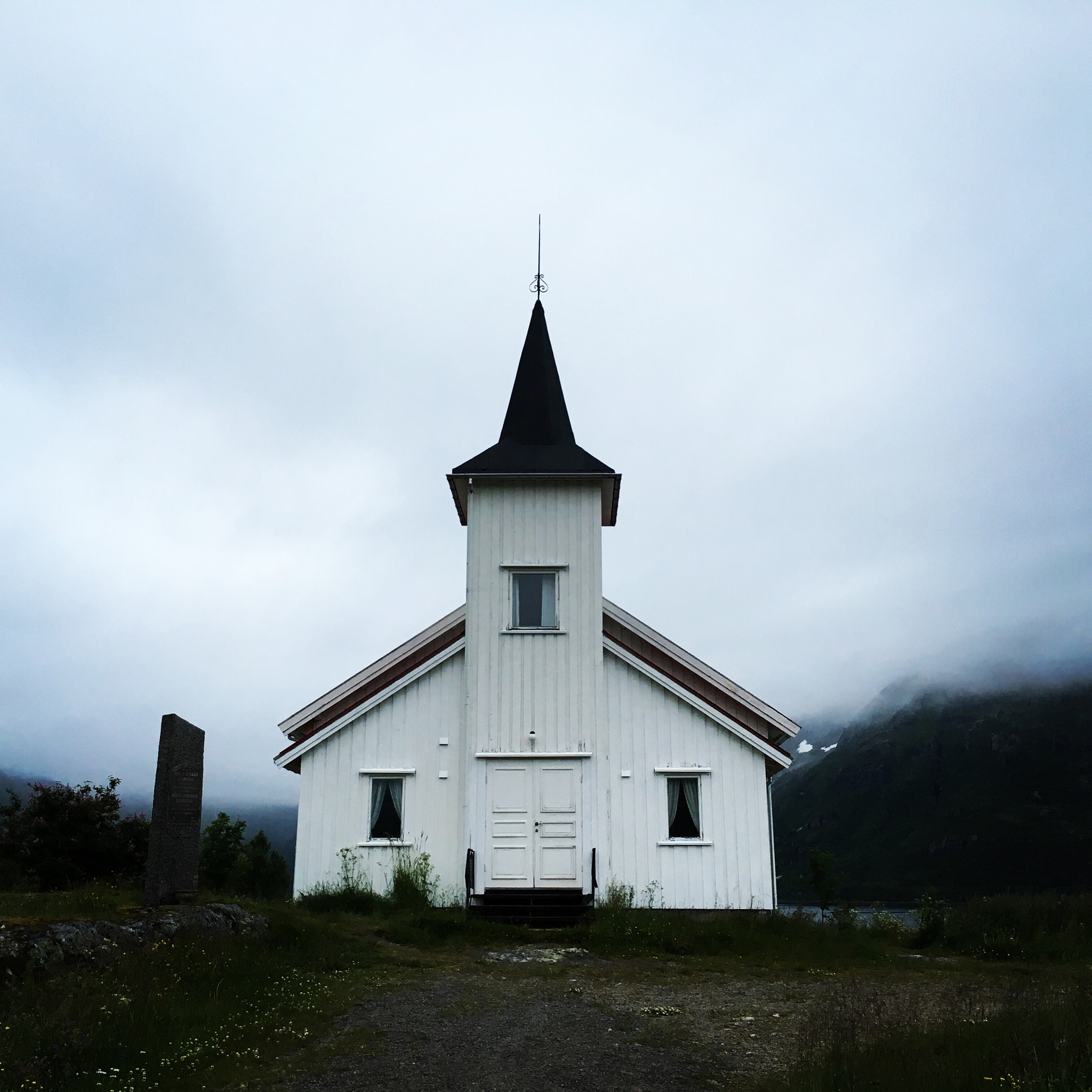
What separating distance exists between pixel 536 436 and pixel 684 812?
8.03 m

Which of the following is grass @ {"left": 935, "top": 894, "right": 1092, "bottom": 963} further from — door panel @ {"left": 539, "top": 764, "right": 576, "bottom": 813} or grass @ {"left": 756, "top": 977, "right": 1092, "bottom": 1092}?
grass @ {"left": 756, "top": 977, "right": 1092, "bottom": 1092}

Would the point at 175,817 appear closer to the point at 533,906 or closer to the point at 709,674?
the point at 533,906

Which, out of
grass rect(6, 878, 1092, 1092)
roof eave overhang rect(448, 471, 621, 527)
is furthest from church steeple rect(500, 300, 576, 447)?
Answer: grass rect(6, 878, 1092, 1092)

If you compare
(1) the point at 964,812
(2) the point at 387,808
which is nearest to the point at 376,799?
(2) the point at 387,808

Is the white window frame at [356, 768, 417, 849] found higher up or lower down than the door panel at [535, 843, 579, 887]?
higher up

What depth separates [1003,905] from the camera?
58.7ft

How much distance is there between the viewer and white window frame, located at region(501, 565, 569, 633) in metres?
19.5

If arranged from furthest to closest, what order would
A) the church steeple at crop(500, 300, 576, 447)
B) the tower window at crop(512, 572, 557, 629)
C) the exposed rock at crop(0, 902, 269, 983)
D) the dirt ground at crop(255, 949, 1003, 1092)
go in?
the church steeple at crop(500, 300, 576, 447), the tower window at crop(512, 572, 557, 629), the exposed rock at crop(0, 902, 269, 983), the dirt ground at crop(255, 949, 1003, 1092)

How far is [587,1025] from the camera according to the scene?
9875 millimetres

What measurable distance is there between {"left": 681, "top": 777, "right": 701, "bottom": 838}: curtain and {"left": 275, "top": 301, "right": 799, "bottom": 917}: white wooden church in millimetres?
24

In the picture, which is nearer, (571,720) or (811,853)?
(571,720)

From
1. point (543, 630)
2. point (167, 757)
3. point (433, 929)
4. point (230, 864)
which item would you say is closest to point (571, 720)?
point (543, 630)

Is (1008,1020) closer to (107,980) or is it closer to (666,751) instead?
(107,980)

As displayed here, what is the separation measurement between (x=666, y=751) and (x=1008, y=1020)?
11.4m
